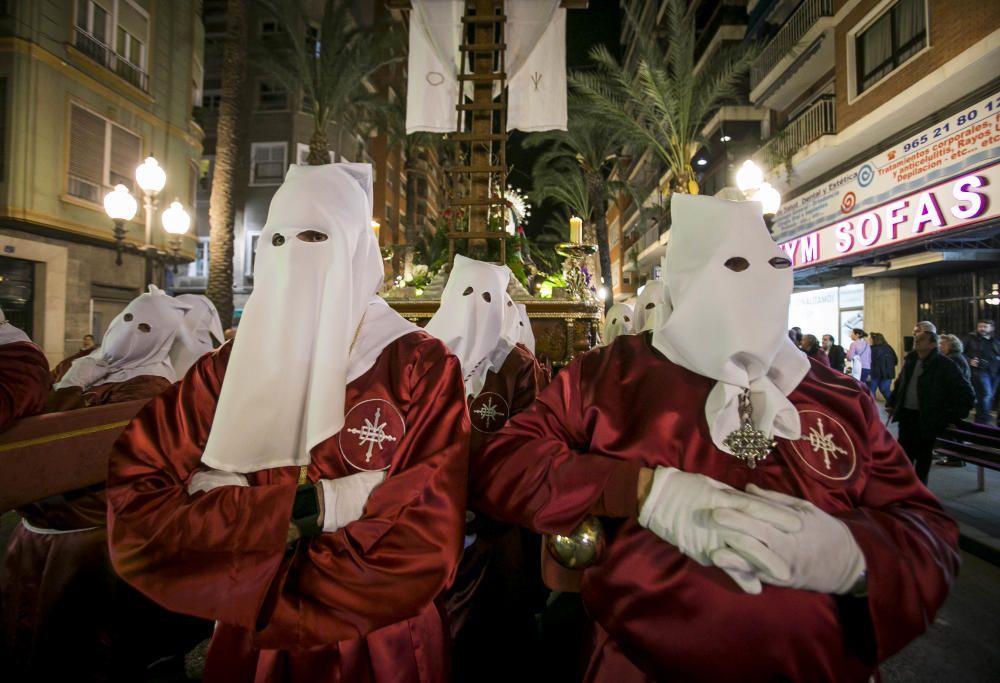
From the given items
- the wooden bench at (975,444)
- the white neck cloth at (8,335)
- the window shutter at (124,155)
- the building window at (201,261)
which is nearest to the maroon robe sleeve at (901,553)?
the white neck cloth at (8,335)

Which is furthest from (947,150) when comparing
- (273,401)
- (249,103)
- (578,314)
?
(249,103)

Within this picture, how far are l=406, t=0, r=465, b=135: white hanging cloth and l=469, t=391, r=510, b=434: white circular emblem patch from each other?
5064 millimetres

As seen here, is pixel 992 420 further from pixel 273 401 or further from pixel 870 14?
pixel 273 401

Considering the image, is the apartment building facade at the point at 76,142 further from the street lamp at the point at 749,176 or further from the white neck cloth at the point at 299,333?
the street lamp at the point at 749,176

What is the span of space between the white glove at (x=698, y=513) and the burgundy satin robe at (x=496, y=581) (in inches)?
A: 47.5

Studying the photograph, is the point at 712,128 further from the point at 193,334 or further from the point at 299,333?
the point at 299,333

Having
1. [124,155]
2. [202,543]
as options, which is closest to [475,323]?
[202,543]

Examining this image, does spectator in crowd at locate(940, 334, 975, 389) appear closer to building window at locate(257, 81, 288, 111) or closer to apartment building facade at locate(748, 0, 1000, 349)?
apartment building facade at locate(748, 0, 1000, 349)

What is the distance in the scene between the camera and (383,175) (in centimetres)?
2884

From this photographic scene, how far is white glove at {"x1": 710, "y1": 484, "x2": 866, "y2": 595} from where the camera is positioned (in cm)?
134

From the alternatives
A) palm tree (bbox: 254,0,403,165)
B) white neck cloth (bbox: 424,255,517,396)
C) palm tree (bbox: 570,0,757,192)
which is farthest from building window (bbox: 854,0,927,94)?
white neck cloth (bbox: 424,255,517,396)

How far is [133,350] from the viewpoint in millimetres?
3975

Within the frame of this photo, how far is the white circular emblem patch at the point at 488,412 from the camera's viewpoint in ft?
11.6

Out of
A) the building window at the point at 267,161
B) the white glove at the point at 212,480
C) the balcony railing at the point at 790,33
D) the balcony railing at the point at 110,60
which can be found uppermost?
the balcony railing at the point at 790,33
